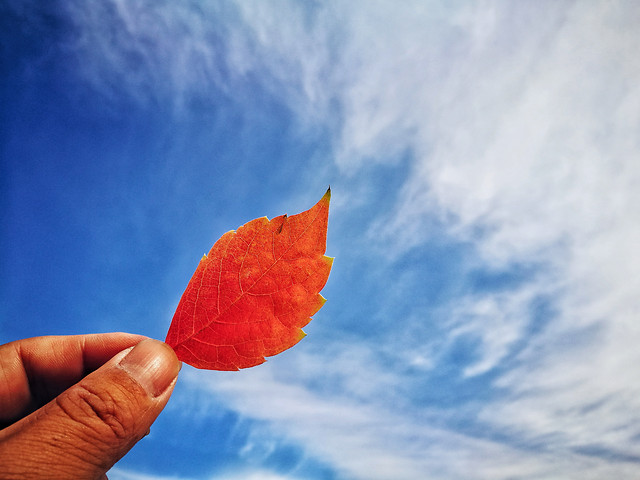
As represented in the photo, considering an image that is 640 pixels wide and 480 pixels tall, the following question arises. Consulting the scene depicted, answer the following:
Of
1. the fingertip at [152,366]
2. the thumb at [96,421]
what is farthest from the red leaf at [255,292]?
the thumb at [96,421]

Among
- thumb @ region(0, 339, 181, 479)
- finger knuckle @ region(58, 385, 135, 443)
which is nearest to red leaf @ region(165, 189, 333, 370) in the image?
thumb @ region(0, 339, 181, 479)

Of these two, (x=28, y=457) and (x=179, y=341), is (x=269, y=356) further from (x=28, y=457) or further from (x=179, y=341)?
(x=28, y=457)

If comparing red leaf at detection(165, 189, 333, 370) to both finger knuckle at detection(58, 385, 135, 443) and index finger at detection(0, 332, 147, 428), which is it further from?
index finger at detection(0, 332, 147, 428)

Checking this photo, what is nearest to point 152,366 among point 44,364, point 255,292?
point 255,292

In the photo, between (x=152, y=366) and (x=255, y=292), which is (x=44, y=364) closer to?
(x=152, y=366)

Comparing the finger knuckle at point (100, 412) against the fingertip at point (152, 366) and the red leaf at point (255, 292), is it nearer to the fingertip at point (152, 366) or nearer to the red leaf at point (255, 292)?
the fingertip at point (152, 366)
